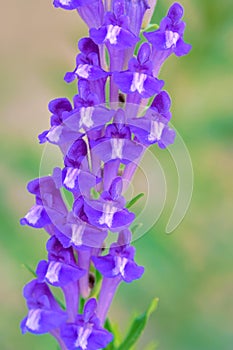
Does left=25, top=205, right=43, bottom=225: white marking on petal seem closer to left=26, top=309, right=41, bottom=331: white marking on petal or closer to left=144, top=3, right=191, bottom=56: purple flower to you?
left=26, top=309, right=41, bottom=331: white marking on petal

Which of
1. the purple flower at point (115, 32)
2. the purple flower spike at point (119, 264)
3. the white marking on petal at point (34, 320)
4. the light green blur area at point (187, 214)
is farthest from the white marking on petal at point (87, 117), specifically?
the light green blur area at point (187, 214)

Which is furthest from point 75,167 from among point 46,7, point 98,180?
point 46,7

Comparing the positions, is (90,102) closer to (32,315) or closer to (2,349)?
(32,315)

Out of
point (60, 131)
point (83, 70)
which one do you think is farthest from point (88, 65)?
point (60, 131)

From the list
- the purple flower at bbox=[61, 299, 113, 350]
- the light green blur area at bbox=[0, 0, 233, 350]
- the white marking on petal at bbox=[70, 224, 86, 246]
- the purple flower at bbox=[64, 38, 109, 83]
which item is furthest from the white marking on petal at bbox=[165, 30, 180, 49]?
the light green blur area at bbox=[0, 0, 233, 350]

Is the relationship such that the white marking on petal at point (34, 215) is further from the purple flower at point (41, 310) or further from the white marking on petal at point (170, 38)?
the white marking on petal at point (170, 38)
